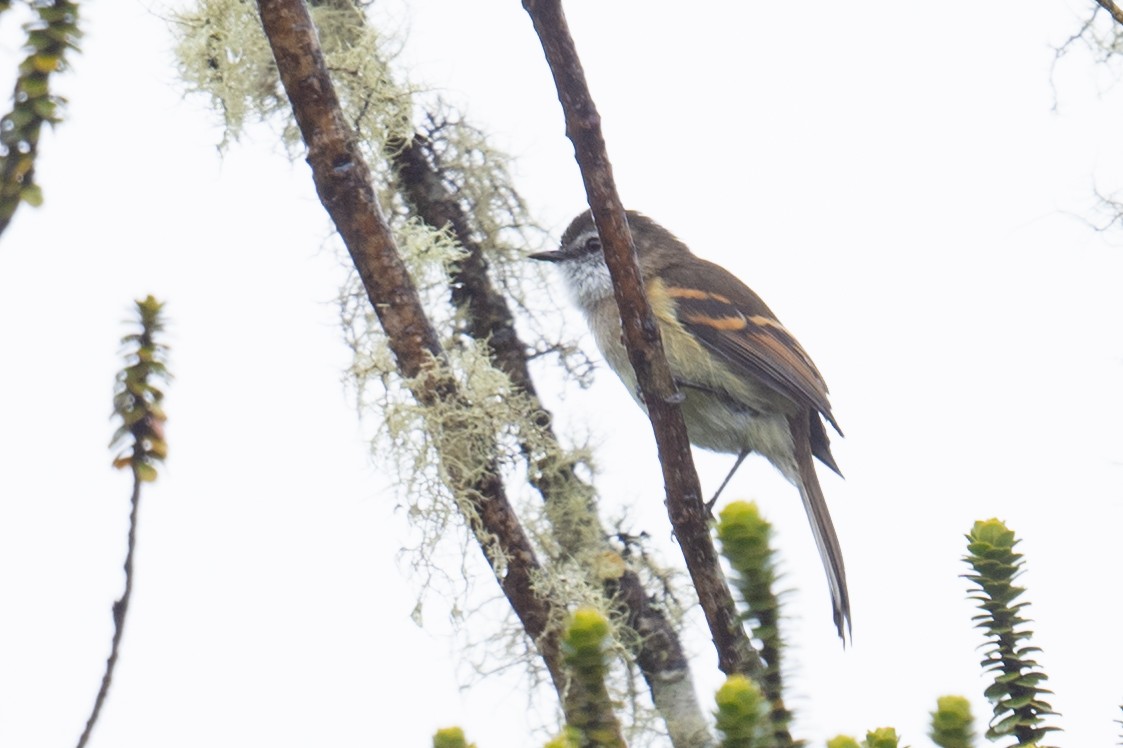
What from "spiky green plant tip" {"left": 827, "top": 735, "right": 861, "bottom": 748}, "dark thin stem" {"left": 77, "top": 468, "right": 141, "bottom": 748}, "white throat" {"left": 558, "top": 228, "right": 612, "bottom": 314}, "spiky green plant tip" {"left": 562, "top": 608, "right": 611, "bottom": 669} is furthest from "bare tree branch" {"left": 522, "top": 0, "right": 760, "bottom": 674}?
"white throat" {"left": 558, "top": 228, "right": 612, "bottom": 314}

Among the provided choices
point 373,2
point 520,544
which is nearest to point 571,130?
point 520,544

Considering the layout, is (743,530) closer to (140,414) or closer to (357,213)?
(140,414)

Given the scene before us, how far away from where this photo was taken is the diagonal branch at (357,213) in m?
3.42

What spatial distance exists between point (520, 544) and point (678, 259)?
8.89 ft

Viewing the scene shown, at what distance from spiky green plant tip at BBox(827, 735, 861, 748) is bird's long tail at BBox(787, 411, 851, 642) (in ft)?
10.0

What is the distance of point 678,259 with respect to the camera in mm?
6090

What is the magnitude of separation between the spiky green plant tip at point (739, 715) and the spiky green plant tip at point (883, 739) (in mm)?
320

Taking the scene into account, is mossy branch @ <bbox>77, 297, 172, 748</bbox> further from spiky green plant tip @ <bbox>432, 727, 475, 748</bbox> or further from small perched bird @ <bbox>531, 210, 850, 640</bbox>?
small perched bird @ <bbox>531, 210, 850, 640</bbox>

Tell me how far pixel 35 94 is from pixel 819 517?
13.7ft

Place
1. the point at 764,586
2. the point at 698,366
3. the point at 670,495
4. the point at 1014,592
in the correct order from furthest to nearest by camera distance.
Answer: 1. the point at 698,366
2. the point at 670,495
3. the point at 1014,592
4. the point at 764,586

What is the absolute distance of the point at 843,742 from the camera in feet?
6.45

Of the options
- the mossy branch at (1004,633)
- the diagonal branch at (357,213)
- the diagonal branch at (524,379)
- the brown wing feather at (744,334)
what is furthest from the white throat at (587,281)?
the mossy branch at (1004,633)

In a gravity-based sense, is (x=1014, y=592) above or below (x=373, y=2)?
below

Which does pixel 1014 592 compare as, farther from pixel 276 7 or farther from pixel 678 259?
pixel 678 259
